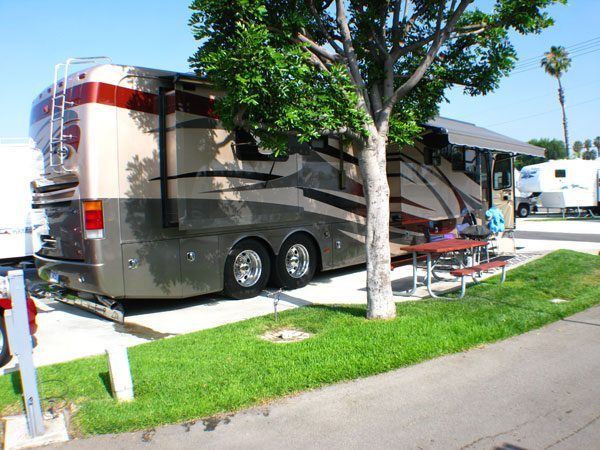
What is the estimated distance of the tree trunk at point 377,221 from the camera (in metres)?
6.47

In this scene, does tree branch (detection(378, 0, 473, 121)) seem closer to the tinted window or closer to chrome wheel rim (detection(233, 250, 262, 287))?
chrome wheel rim (detection(233, 250, 262, 287))

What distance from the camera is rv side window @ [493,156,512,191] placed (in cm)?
1418

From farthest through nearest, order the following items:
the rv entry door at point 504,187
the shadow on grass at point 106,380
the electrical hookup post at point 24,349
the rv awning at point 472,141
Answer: the rv entry door at point 504,187 < the rv awning at point 472,141 < the shadow on grass at point 106,380 < the electrical hookup post at point 24,349

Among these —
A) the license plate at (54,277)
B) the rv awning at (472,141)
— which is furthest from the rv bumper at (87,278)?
the rv awning at (472,141)

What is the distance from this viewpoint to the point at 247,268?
8.94 m

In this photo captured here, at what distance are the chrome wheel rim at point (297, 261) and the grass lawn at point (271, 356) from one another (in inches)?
81.5

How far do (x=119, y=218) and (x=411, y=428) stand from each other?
191 inches

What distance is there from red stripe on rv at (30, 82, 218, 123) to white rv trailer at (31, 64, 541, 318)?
0.05 feet

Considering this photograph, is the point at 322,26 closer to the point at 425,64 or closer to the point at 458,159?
the point at 425,64

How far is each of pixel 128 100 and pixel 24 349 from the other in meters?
4.21

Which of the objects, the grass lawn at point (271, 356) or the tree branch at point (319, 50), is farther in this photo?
the tree branch at point (319, 50)

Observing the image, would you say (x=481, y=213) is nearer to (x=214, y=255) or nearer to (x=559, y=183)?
(x=214, y=255)

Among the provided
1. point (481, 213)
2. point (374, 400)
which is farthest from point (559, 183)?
point (374, 400)

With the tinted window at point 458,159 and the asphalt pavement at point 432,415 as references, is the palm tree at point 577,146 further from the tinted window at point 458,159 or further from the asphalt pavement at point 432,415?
the asphalt pavement at point 432,415
